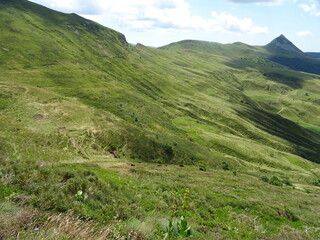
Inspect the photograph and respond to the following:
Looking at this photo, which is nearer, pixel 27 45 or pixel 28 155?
pixel 28 155

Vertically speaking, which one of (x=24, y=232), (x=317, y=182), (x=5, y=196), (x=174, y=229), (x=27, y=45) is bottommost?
(x=317, y=182)

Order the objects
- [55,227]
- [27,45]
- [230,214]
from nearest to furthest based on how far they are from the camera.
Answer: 1. [55,227]
2. [230,214]
3. [27,45]

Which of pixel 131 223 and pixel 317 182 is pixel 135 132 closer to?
pixel 131 223

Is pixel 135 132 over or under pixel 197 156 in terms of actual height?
over

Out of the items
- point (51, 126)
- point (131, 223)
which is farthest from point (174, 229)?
point (51, 126)

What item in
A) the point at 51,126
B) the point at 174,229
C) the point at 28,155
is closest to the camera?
the point at 174,229

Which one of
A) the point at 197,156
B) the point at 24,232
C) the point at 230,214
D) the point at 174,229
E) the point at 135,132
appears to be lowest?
the point at 197,156

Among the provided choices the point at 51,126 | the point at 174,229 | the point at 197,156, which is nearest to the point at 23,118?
the point at 51,126

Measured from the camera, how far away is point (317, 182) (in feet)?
313

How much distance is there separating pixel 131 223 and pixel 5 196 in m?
6.62

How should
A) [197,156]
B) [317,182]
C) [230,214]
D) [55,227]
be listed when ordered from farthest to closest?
1. [317,182]
2. [197,156]
3. [230,214]
4. [55,227]

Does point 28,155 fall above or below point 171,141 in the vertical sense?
above

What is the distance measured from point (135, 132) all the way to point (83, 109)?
1891 cm

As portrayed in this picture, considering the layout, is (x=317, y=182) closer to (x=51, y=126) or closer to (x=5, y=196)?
(x=51, y=126)
